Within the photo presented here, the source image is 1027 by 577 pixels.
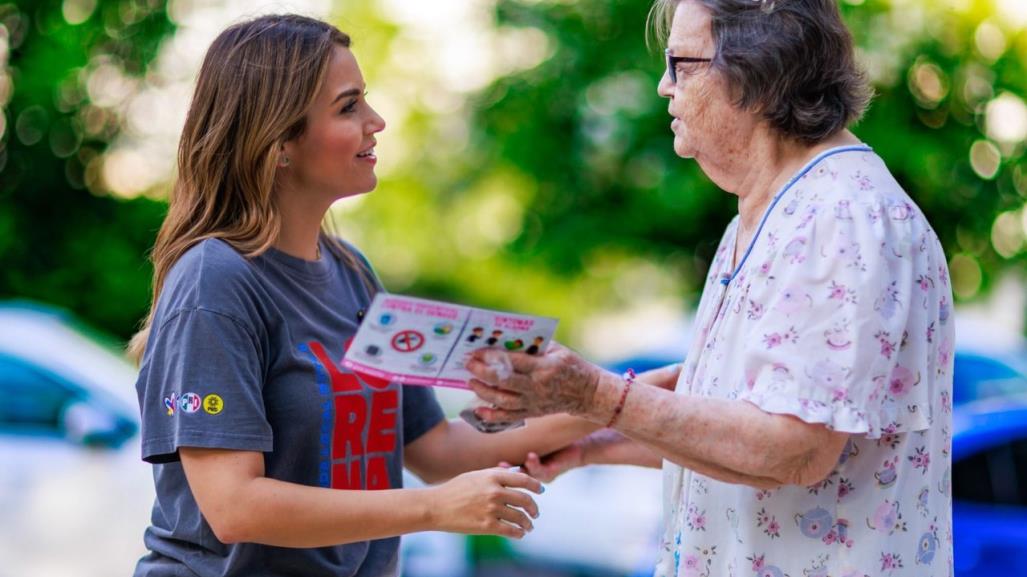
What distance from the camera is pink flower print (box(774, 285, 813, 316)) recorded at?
6.70 feet

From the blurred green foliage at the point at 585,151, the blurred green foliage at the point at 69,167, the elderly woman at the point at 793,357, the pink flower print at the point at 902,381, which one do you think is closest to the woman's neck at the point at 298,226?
the elderly woman at the point at 793,357

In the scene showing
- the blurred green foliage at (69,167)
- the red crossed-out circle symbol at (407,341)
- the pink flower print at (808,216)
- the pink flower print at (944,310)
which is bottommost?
the red crossed-out circle symbol at (407,341)

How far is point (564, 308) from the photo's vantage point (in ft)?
83.3

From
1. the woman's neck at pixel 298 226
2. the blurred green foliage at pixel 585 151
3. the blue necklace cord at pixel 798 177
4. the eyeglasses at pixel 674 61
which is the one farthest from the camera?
the blurred green foliage at pixel 585 151

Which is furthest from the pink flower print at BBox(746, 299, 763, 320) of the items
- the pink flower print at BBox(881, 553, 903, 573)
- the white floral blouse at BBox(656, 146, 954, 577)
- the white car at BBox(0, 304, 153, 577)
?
the white car at BBox(0, 304, 153, 577)

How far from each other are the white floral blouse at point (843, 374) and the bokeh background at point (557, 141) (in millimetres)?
4491

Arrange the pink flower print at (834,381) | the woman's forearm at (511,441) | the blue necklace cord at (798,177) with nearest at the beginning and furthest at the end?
the pink flower print at (834,381) → the blue necklace cord at (798,177) → the woman's forearm at (511,441)

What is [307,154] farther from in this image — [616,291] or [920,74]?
[616,291]

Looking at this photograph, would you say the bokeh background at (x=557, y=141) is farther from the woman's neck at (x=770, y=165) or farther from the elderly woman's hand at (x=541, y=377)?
the elderly woman's hand at (x=541, y=377)

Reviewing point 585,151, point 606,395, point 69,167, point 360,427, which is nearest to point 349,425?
point 360,427

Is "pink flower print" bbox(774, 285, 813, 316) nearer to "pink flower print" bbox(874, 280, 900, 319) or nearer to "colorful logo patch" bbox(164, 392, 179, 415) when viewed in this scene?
"pink flower print" bbox(874, 280, 900, 319)

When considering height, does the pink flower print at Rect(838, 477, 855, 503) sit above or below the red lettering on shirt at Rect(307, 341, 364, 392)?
below

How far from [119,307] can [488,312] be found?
→ 25.2 ft

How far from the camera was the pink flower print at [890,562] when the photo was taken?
2119 millimetres
